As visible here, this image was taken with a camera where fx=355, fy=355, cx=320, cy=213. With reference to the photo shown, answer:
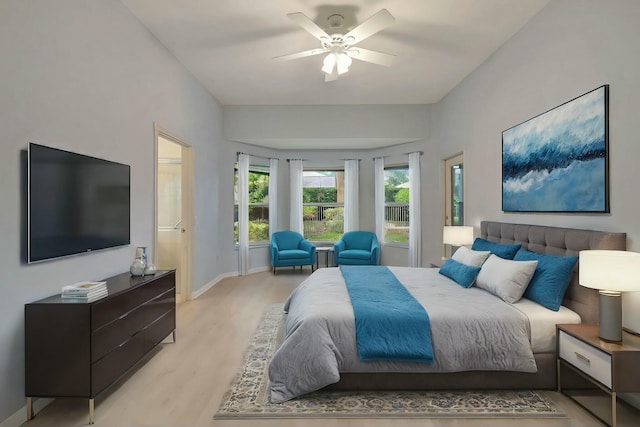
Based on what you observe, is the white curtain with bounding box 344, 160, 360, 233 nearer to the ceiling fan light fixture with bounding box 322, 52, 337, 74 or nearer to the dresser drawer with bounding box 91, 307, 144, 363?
the ceiling fan light fixture with bounding box 322, 52, 337, 74

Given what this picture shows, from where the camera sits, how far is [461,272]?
3.25m

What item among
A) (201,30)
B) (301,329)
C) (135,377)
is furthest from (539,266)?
(201,30)

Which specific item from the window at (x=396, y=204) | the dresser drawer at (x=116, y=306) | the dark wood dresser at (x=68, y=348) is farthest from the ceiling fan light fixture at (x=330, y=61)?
the window at (x=396, y=204)

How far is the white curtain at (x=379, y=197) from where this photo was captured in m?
6.86

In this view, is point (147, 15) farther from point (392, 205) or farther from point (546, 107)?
point (392, 205)

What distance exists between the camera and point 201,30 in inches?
137

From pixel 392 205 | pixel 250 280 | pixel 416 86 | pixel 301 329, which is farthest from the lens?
pixel 392 205

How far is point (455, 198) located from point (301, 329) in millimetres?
3838

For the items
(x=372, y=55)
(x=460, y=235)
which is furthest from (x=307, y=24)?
(x=460, y=235)

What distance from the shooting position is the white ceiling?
3.09m

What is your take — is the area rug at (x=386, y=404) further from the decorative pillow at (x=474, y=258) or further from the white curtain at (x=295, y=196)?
the white curtain at (x=295, y=196)

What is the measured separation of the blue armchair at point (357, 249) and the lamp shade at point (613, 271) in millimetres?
4354

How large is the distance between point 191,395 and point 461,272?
2.42 meters

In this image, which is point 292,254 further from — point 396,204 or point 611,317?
point 611,317
